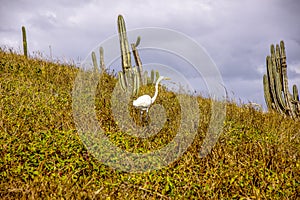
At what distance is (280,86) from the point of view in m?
13.0

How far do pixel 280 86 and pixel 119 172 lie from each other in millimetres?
9359

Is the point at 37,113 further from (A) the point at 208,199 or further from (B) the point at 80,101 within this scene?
(A) the point at 208,199

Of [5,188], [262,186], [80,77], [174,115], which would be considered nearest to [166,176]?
[262,186]

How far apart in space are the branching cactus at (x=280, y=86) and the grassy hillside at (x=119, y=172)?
5027mm

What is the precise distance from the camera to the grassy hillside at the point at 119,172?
4797 mm

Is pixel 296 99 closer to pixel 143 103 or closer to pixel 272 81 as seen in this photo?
pixel 272 81

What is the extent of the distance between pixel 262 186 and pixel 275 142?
216cm

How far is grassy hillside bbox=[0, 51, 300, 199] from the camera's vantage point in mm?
4797

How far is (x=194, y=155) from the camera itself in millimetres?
6160

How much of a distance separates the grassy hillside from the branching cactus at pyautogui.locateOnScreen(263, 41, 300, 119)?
5027 millimetres

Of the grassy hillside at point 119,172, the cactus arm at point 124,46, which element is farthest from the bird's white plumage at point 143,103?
the cactus arm at point 124,46

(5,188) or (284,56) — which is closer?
(5,188)

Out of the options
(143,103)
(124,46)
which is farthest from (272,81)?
(143,103)

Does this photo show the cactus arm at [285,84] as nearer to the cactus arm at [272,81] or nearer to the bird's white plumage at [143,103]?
the cactus arm at [272,81]
